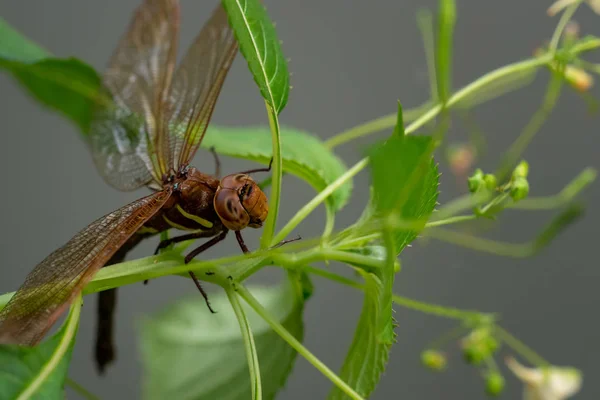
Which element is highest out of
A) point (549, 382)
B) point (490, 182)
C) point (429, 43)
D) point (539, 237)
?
point (429, 43)

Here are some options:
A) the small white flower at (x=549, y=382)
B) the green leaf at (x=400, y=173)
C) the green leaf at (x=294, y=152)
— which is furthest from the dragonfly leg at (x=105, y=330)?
the small white flower at (x=549, y=382)

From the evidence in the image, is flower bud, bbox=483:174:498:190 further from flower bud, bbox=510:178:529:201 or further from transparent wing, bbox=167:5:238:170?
transparent wing, bbox=167:5:238:170

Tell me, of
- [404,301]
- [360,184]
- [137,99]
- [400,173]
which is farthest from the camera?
[360,184]

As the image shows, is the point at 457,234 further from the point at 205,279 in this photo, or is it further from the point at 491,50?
the point at 491,50

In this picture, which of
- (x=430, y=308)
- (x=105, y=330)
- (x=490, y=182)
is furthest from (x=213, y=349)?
(x=490, y=182)

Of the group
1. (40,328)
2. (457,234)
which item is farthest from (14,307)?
(457,234)

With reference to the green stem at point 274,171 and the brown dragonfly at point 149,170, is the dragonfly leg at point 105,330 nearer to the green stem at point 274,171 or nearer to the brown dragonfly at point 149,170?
the brown dragonfly at point 149,170

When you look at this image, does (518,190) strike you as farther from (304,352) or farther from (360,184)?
(360,184)
